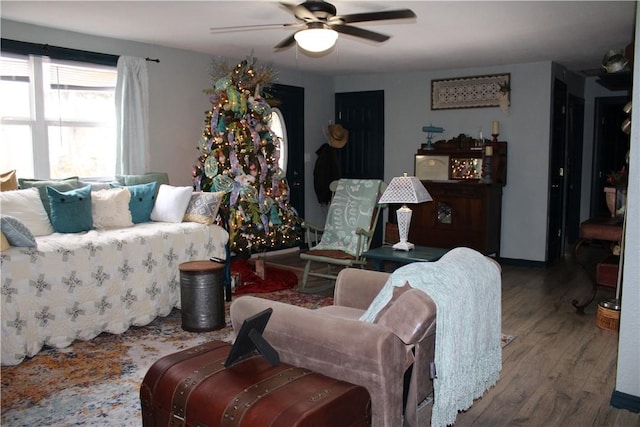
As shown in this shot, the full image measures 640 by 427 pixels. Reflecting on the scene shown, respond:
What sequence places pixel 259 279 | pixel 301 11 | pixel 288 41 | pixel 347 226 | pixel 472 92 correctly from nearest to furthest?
pixel 301 11 → pixel 288 41 → pixel 347 226 → pixel 259 279 → pixel 472 92

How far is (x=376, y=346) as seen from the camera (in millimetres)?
2023

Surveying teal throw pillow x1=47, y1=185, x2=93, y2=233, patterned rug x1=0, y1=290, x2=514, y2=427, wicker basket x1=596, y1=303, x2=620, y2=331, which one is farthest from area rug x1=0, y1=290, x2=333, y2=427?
wicker basket x1=596, y1=303, x2=620, y2=331

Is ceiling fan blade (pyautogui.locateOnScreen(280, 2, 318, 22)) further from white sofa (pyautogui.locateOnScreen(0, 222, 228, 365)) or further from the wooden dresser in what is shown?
the wooden dresser

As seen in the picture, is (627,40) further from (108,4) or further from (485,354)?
(108,4)

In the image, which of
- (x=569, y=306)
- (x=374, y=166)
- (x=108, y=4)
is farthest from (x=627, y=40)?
(x=108, y=4)

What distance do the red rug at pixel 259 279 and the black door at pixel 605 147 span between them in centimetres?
495

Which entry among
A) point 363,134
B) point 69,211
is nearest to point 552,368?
point 69,211

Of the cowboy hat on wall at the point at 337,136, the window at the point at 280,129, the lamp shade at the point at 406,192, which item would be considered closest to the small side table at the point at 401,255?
the lamp shade at the point at 406,192

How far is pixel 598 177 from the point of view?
8047 mm

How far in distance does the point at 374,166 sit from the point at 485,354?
5499 millimetres

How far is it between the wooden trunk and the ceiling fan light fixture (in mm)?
2236

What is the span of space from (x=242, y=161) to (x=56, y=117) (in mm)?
1785

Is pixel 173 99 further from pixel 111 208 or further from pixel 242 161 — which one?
pixel 111 208

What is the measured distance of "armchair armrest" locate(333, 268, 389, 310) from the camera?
121 inches
